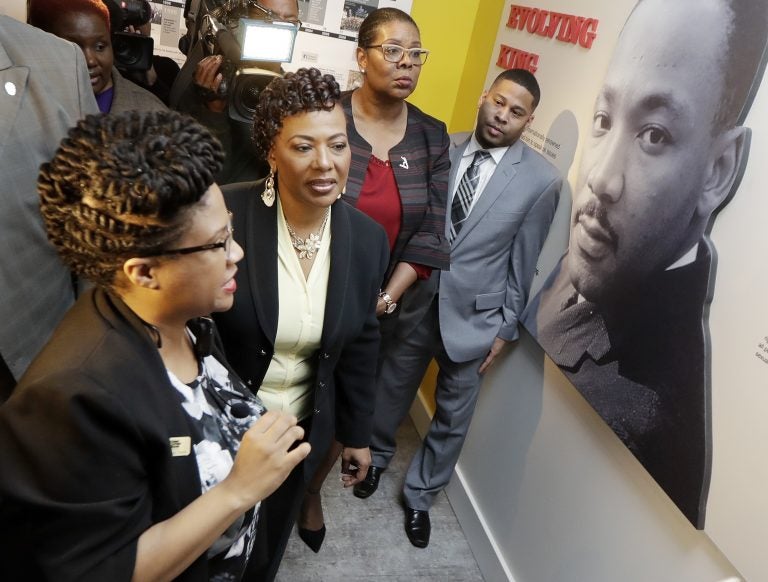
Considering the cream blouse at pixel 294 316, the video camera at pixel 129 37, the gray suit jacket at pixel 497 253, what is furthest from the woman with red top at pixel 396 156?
the video camera at pixel 129 37

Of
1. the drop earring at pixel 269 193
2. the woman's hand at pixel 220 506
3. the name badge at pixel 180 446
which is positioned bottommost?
the woman's hand at pixel 220 506

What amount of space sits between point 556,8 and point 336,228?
4.49 ft

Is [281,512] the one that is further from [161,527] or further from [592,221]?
[592,221]

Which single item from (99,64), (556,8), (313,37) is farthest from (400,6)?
(99,64)

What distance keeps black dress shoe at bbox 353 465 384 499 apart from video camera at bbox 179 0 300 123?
170 cm

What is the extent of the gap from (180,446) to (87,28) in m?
1.28

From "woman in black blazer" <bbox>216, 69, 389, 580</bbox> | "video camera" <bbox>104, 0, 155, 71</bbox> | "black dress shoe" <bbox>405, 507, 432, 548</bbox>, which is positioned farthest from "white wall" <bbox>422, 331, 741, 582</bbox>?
"video camera" <bbox>104, 0, 155, 71</bbox>

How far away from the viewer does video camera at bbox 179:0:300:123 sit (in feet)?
6.22

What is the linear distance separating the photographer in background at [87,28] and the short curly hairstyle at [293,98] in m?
0.34

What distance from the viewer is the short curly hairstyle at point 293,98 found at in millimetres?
1569

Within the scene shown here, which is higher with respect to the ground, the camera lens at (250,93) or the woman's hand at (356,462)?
the camera lens at (250,93)

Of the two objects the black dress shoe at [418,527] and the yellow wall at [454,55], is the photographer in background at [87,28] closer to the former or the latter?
the yellow wall at [454,55]

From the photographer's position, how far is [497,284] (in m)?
2.46

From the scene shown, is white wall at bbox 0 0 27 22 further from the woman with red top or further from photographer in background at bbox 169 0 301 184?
the woman with red top
